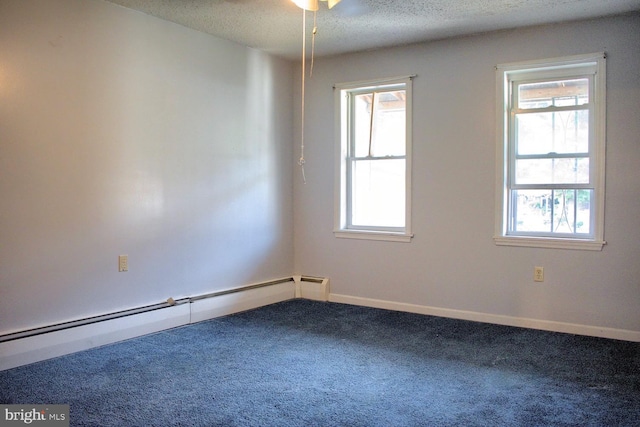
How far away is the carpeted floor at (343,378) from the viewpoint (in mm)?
2529

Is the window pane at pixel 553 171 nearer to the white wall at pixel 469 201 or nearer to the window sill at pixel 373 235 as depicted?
the white wall at pixel 469 201

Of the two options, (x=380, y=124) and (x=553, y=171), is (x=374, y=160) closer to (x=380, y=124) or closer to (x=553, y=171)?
(x=380, y=124)

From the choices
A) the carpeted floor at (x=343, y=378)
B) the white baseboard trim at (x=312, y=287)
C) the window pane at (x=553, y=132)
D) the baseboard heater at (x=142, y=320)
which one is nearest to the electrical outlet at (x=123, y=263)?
the baseboard heater at (x=142, y=320)

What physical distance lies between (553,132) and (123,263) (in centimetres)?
351

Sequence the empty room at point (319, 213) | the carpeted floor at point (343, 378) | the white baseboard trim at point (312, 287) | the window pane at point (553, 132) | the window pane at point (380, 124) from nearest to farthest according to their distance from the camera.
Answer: the carpeted floor at point (343, 378) → the empty room at point (319, 213) → the window pane at point (553, 132) → the window pane at point (380, 124) → the white baseboard trim at point (312, 287)

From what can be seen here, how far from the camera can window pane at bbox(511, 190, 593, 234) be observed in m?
4.11

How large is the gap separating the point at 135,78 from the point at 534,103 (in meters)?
3.18

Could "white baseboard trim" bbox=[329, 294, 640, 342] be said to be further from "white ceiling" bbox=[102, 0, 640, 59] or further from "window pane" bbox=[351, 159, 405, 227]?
"white ceiling" bbox=[102, 0, 640, 59]

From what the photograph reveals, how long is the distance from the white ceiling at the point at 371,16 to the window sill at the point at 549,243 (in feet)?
5.58

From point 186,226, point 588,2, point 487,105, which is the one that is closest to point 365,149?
point 487,105

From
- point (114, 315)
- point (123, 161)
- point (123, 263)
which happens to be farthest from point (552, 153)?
point (114, 315)

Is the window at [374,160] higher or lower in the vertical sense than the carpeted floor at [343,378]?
higher

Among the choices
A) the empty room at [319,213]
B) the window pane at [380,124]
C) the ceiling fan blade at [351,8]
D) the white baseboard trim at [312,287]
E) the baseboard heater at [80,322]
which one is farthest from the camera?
the white baseboard trim at [312,287]

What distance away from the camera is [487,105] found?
4.36 meters
